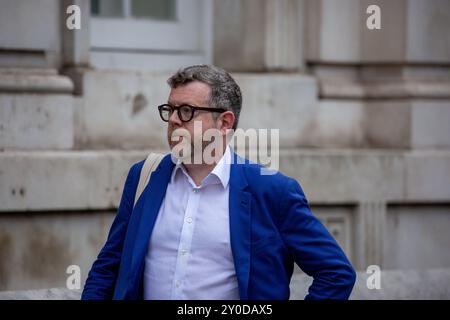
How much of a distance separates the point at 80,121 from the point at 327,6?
202 centimetres

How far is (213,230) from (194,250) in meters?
0.10

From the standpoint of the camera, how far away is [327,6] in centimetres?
745

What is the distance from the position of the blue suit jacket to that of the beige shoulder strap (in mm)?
79

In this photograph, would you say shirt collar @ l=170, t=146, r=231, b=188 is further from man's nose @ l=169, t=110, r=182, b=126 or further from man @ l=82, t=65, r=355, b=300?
man's nose @ l=169, t=110, r=182, b=126

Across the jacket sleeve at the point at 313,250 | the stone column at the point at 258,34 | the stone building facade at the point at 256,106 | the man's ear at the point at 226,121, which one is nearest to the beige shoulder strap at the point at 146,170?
the man's ear at the point at 226,121

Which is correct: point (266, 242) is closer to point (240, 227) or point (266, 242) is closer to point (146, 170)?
point (240, 227)

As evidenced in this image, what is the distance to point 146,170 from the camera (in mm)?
3996

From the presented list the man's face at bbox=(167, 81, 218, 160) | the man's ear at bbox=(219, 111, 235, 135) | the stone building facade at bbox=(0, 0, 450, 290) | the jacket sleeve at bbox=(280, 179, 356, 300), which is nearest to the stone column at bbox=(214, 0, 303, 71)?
the stone building facade at bbox=(0, 0, 450, 290)

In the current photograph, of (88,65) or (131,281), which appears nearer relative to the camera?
(131,281)

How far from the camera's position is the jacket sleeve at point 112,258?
155 inches

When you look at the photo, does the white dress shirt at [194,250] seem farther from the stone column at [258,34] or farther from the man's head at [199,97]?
the stone column at [258,34]
